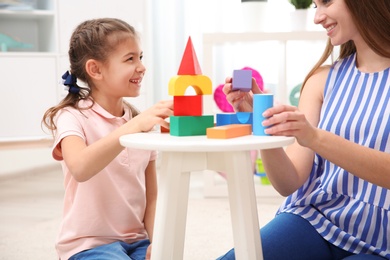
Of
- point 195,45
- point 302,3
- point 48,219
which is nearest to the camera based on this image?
point 48,219

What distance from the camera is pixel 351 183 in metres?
1.18

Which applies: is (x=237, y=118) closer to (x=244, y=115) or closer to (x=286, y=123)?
(x=244, y=115)

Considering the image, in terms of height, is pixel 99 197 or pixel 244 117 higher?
pixel 244 117

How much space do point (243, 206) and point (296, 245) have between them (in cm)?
Answer: 21

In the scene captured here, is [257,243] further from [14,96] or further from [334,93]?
[14,96]

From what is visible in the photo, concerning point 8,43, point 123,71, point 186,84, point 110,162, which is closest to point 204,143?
point 186,84

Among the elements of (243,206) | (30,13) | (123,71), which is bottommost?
(243,206)

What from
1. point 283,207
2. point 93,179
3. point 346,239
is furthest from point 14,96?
point 346,239

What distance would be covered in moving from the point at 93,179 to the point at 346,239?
56 centimetres

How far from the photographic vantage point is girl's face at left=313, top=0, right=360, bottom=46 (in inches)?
46.8

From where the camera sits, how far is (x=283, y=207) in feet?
4.26

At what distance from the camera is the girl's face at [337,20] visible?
1188 millimetres

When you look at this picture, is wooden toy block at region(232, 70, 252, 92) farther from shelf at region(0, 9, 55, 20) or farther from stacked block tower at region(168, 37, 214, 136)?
shelf at region(0, 9, 55, 20)

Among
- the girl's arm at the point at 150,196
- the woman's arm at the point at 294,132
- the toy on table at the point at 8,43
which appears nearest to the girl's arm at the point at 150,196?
the girl's arm at the point at 150,196
